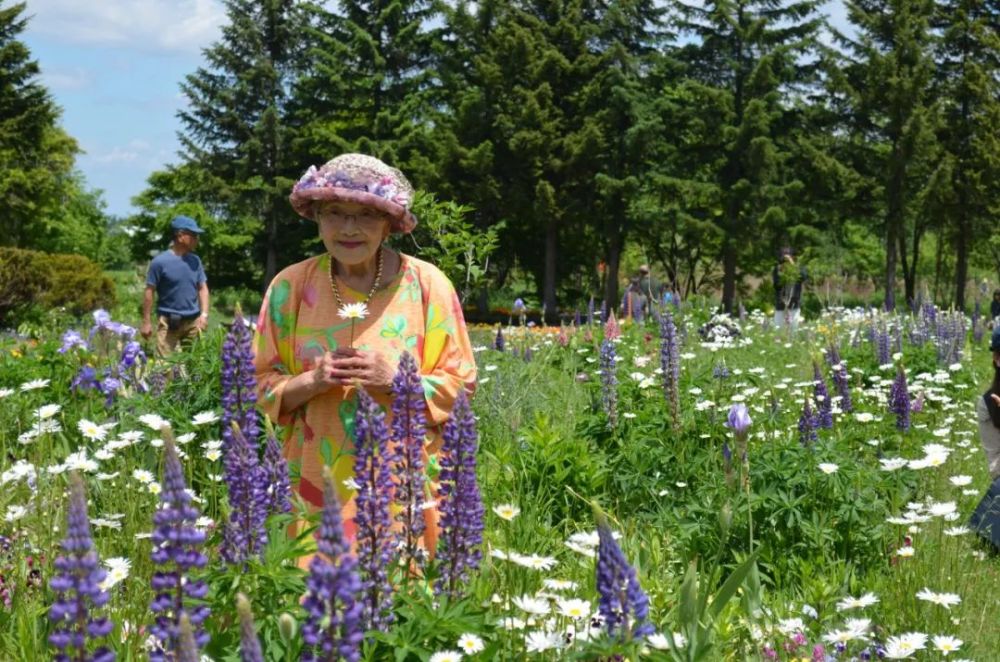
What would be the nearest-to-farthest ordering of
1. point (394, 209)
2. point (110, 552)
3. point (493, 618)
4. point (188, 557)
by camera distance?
point (188, 557), point (493, 618), point (394, 209), point (110, 552)

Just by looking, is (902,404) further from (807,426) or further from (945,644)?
(945,644)

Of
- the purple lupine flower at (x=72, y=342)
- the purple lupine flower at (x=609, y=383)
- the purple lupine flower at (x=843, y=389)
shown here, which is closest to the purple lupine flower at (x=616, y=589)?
the purple lupine flower at (x=609, y=383)

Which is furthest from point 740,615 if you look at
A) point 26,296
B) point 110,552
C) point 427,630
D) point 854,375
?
point 26,296

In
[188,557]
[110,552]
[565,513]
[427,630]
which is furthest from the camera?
[565,513]

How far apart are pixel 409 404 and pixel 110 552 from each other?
164 centimetres

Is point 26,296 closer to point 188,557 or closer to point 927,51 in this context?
point 188,557

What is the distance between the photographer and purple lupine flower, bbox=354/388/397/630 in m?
2.04

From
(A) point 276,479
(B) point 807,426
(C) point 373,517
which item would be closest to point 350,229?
(A) point 276,479

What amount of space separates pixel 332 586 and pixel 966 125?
3662 centimetres

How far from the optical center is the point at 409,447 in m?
2.32

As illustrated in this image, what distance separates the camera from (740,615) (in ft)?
11.4

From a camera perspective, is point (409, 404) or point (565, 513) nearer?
point (409, 404)

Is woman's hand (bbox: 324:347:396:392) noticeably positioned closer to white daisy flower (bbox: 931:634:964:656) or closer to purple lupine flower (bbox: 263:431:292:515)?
purple lupine flower (bbox: 263:431:292:515)

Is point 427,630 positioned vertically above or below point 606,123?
below
